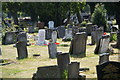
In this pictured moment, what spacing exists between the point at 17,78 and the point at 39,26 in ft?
84.7

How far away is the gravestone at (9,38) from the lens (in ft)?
72.8

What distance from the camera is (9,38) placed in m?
22.4

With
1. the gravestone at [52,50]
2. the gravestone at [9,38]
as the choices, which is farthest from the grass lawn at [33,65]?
the gravestone at [9,38]

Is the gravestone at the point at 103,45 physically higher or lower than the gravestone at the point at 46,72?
higher

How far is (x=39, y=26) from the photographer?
36.1m

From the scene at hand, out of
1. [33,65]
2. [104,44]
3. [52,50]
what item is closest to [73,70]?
[33,65]

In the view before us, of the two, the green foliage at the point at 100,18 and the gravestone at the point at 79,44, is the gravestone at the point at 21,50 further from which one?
the green foliage at the point at 100,18

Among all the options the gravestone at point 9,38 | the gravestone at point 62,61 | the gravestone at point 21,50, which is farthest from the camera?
the gravestone at point 9,38

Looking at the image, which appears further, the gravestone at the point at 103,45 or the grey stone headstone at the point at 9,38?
the grey stone headstone at the point at 9,38

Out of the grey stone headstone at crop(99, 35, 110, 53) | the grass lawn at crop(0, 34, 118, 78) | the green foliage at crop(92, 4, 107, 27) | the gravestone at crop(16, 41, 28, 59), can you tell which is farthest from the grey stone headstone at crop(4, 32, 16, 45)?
the green foliage at crop(92, 4, 107, 27)

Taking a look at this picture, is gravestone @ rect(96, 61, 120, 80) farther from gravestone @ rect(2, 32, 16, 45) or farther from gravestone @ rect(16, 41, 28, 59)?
gravestone @ rect(2, 32, 16, 45)

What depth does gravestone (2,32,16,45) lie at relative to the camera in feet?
72.8

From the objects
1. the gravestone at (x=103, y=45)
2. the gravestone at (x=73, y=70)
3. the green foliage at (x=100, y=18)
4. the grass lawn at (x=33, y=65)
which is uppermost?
the green foliage at (x=100, y=18)

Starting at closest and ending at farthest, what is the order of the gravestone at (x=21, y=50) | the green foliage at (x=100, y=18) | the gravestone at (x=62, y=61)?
1. the gravestone at (x=62, y=61)
2. the gravestone at (x=21, y=50)
3. the green foliage at (x=100, y=18)
